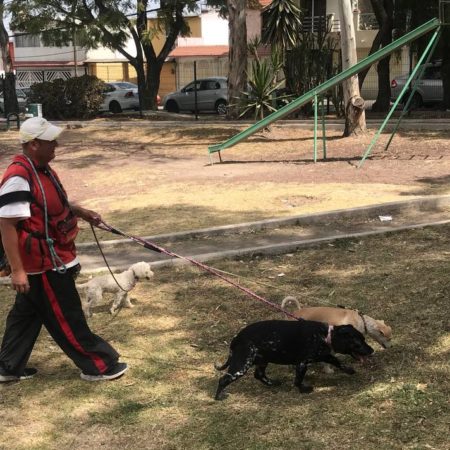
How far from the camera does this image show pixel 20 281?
3.58m

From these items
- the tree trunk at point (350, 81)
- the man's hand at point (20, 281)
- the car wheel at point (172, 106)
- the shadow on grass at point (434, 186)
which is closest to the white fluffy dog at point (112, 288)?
the man's hand at point (20, 281)

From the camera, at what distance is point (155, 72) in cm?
2688

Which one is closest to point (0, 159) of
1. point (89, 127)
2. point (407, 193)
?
point (89, 127)

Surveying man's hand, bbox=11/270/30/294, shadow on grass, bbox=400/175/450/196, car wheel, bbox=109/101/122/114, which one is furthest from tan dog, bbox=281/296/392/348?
car wheel, bbox=109/101/122/114

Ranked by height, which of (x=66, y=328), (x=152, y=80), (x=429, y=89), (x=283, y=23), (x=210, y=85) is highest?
(x=283, y=23)

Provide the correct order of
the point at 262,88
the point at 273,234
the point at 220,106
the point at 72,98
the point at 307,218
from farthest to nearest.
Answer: the point at 220,106 < the point at 72,98 < the point at 262,88 < the point at 307,218 < the point at 273,234

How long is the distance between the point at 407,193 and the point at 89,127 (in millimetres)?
13998

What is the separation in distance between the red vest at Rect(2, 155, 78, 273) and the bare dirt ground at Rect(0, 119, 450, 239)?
13.6 feet

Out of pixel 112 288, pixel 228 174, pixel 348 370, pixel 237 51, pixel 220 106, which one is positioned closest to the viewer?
pixel 348 370

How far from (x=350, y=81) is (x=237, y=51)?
4.55 meters

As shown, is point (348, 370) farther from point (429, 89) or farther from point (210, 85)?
point (210, 85)

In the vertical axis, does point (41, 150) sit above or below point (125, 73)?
below

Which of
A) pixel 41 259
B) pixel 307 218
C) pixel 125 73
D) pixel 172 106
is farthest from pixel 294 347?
pixel 125 73

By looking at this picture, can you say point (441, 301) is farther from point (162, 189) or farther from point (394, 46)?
point (394, 46)
